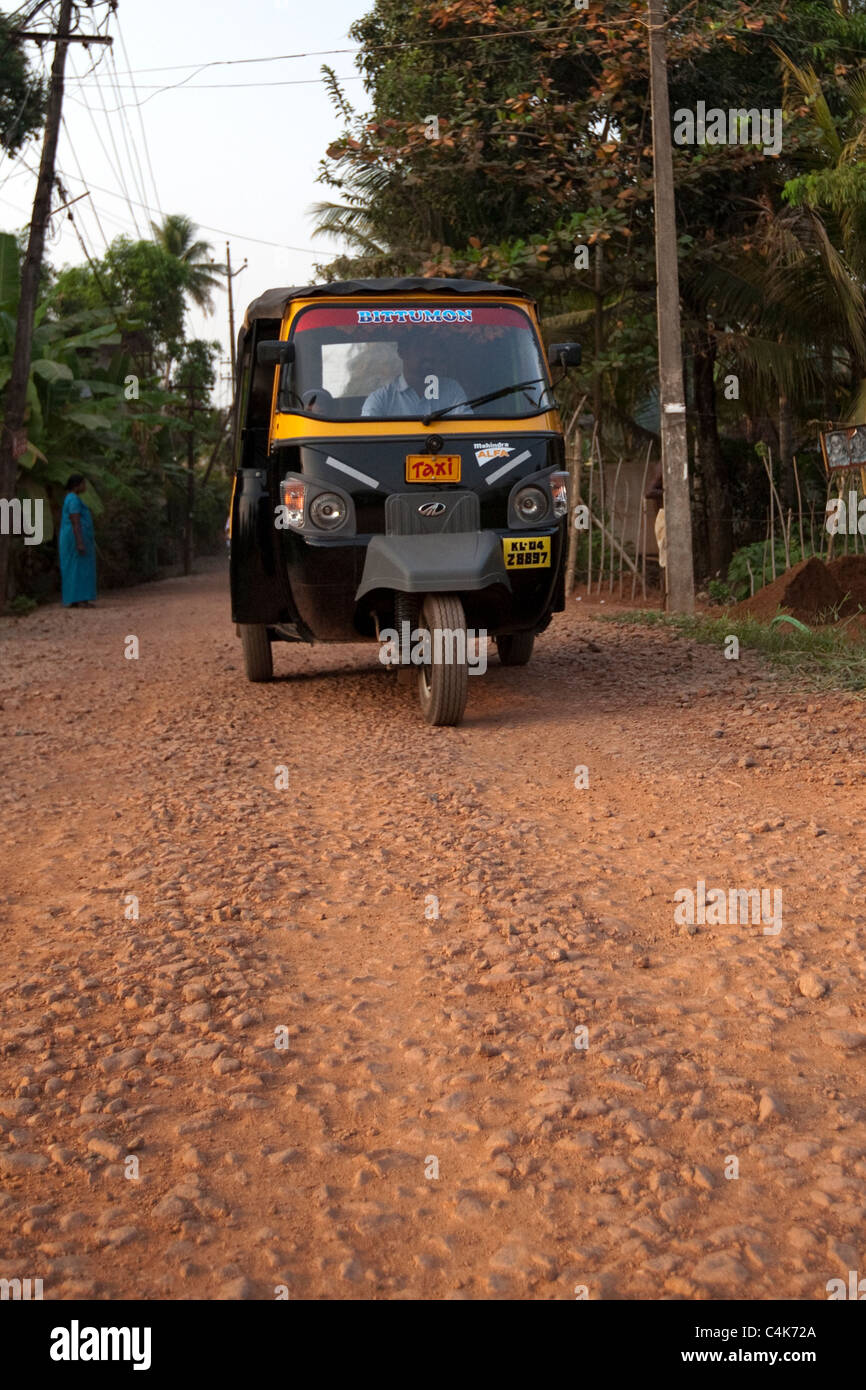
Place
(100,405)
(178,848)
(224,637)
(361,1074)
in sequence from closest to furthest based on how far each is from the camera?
1. (361,1074)
2. (178,848)
3. (224,637)
4. (100,405)

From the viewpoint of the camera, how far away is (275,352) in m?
7.57

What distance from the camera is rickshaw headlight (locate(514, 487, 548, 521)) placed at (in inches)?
295

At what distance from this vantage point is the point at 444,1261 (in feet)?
7.78

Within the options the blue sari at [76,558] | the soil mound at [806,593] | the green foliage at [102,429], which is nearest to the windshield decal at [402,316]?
the soil mound at [806,593]

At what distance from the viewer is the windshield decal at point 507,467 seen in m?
7.47

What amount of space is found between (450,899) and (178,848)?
120 cm

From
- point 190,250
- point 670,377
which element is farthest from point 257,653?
point 190,250

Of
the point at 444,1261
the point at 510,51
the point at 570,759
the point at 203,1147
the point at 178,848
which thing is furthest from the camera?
the point at 510,51

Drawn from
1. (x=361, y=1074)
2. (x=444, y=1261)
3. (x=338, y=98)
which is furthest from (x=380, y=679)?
(x=338, y=98)

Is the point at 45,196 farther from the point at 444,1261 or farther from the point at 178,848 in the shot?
the point at 444,1261

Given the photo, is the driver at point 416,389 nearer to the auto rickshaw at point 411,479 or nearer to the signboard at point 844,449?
the auto rickshaw at point 411,479

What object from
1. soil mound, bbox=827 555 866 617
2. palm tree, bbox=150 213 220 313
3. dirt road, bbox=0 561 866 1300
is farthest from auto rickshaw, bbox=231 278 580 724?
palm tree, bbox=150 213 220 313

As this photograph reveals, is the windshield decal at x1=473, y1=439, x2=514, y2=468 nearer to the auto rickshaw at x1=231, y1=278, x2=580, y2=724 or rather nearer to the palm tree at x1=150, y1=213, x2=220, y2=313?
the auto rickshaw at x1=231, y1=278, x2=580, y2=724

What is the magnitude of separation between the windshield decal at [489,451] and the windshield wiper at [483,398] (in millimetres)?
288
